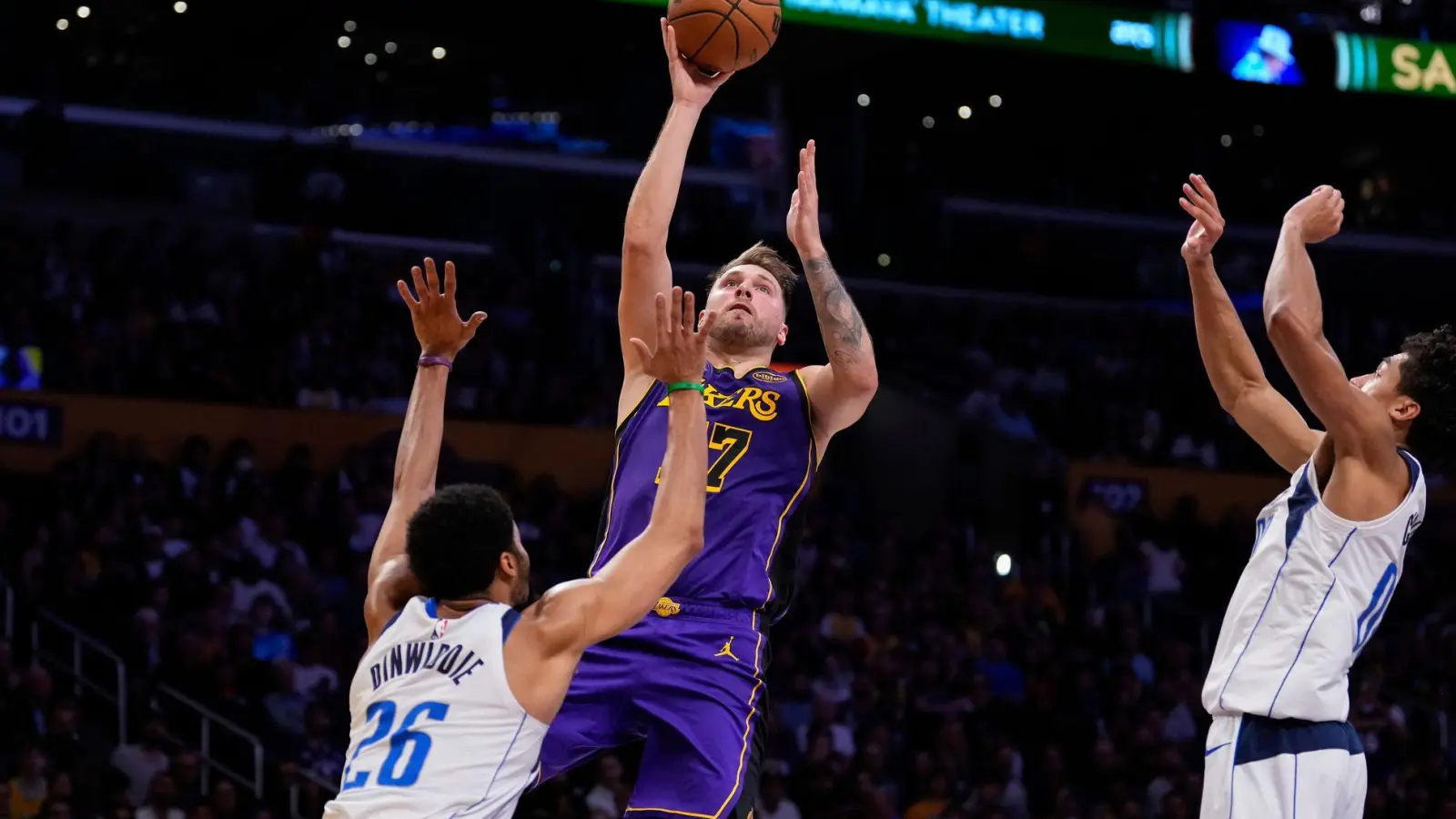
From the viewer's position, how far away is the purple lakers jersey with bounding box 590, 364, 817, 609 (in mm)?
5348

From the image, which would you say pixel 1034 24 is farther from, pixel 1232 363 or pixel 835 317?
pixel 835 317

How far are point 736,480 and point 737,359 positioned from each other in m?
0.53

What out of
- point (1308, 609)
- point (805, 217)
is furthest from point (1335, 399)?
point (805, 217)

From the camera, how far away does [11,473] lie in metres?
13.3

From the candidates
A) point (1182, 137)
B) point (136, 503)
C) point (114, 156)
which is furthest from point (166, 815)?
point (1182, 137)

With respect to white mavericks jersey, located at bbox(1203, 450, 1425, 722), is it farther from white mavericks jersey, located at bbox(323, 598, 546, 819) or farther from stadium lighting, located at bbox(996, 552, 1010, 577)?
stadium lighting, located at bbox(996, 552, 1010, 577)

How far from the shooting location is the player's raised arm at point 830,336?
5547mm

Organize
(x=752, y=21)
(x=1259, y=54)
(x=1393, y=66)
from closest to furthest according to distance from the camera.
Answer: (x=752, y=21), (x=1259, y=54), (x=1393, y=66)

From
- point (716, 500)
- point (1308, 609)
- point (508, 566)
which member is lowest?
point (1308, 609)

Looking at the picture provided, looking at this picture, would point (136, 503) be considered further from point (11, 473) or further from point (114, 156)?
point (114, 156)

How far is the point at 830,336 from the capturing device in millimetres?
5574

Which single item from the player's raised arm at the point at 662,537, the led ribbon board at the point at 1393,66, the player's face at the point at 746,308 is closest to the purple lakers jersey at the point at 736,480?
the player's face at the point at 746,308

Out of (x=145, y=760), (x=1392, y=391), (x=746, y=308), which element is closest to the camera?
(x=1392, y=391)

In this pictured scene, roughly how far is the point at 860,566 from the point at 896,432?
14.5 feet
